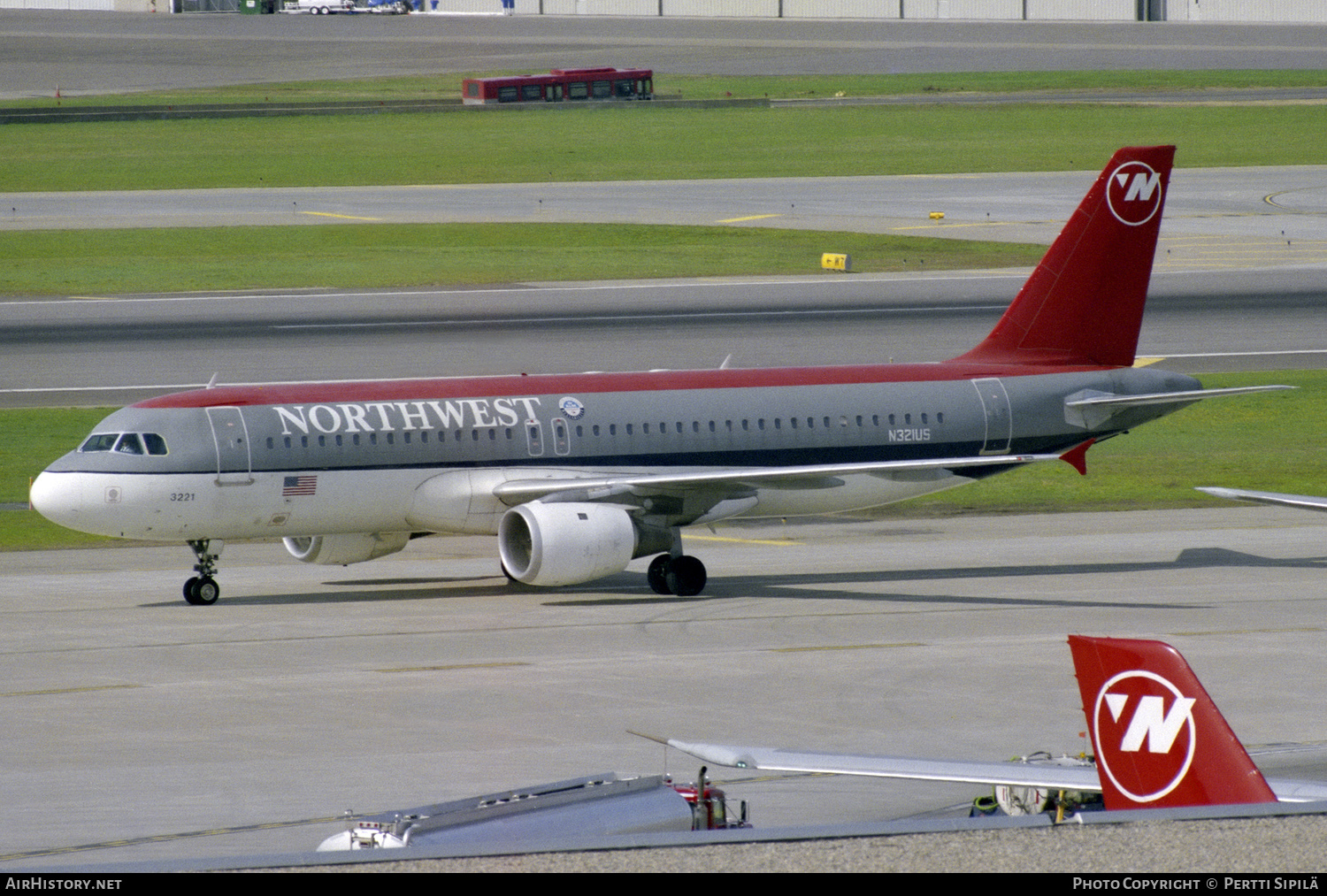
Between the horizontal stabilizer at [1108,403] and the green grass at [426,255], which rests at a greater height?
the green grass at [426,255]

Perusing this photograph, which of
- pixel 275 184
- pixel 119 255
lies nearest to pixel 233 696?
pixel 119 255

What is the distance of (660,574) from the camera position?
121ft

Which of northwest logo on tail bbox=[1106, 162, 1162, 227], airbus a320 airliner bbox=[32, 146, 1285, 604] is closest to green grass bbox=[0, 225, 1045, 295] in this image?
northwest logo on tail bbox=[1106, 162, 1162, 227]

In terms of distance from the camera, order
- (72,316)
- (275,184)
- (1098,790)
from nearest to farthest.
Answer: (1098,790)
(72,316)
(275,184)

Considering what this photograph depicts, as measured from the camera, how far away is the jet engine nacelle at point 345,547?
123 ft

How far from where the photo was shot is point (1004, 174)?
353 feet

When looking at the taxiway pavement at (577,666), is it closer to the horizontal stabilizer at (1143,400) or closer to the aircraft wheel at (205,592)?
the aircraft wheel at (205,592)

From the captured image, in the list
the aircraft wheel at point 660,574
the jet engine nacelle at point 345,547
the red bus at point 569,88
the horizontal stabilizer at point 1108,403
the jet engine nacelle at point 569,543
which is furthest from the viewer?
the red bus at point 569,88

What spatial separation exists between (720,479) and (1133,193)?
39.8 ft

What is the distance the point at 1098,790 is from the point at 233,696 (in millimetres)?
15228

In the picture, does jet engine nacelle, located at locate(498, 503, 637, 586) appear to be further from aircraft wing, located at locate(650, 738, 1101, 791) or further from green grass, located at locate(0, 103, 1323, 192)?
green grass, located at locate(0, 103, 1323, 192)

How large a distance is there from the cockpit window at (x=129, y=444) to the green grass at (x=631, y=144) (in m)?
73.5

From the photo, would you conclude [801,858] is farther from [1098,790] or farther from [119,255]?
[119,255]

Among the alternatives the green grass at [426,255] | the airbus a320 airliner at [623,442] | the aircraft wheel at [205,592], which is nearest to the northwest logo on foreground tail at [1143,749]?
the airbus a320 airliner at [623,442]
